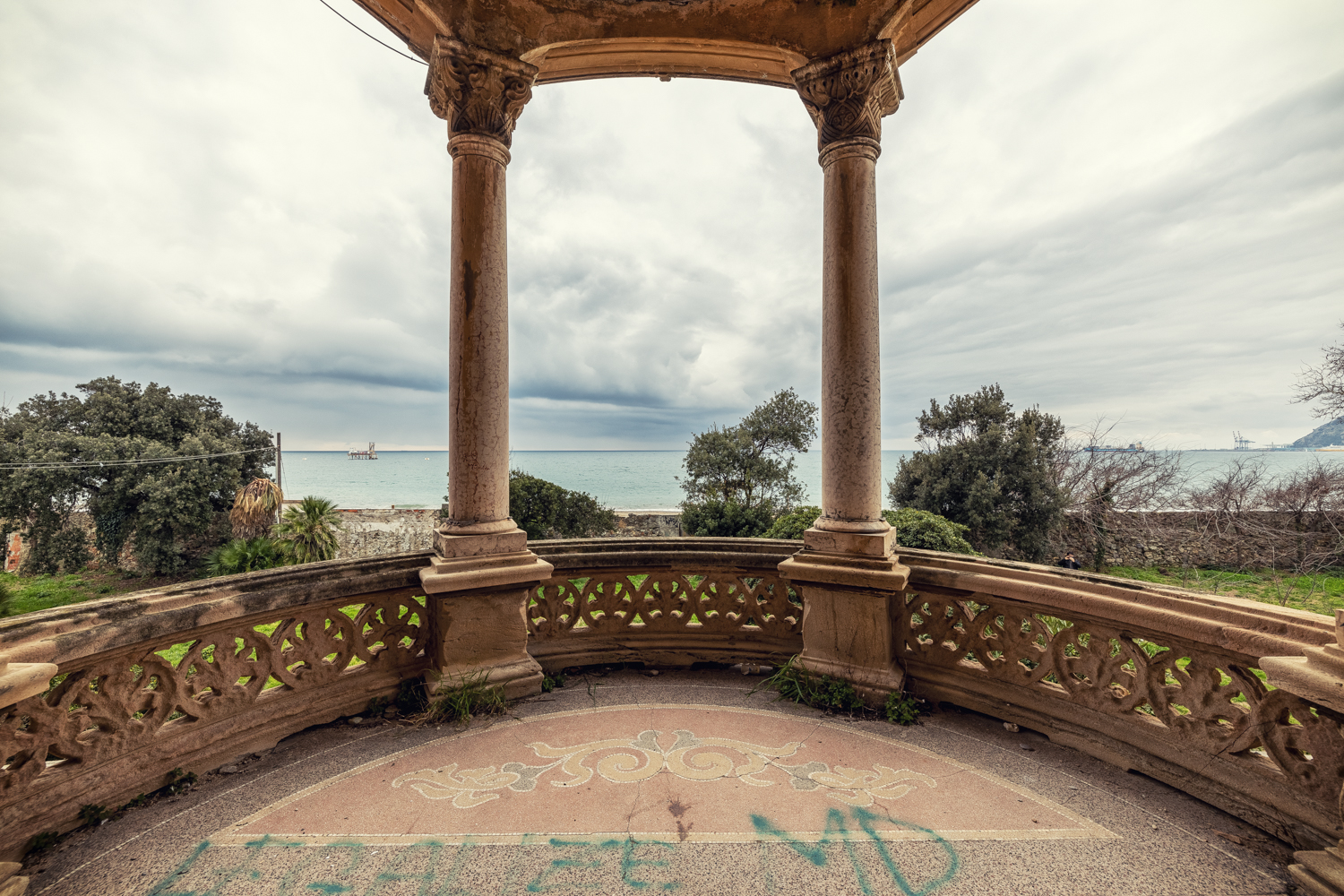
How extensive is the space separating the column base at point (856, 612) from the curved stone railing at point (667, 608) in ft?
1.68

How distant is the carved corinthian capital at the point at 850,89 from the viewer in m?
4.18

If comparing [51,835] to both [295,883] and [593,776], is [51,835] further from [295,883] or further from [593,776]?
[593,776]

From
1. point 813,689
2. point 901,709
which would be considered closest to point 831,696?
point 813,689

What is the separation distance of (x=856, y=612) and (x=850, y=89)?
396 cm

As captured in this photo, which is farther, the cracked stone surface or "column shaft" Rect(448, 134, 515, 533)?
"column shaft" Rect(448, 134, 515, 533)

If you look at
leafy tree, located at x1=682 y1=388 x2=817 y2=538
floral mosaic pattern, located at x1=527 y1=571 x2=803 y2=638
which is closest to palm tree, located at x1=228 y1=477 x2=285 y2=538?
leafy tree, located at x1=682 y1=388 x2=817 y2=538

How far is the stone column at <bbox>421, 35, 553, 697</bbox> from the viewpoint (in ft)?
13.0

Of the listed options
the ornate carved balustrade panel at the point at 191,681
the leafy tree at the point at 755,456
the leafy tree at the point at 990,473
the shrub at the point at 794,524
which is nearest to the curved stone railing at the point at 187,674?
the ornate carved balustrade panel at the point at 191,681

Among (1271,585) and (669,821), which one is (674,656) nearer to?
(669,821)

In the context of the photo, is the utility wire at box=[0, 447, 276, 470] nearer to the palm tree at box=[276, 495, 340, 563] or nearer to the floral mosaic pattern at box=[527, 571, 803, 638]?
the palm tree at box=[276, 495, 340, 563]

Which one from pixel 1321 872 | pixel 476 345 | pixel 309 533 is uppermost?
pixel 476 345

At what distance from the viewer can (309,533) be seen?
18.1m

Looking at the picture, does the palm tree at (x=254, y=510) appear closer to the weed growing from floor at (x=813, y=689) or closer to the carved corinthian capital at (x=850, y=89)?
the weed growing from floor at (x=813, y=689)

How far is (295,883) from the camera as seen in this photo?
7.38 feet
